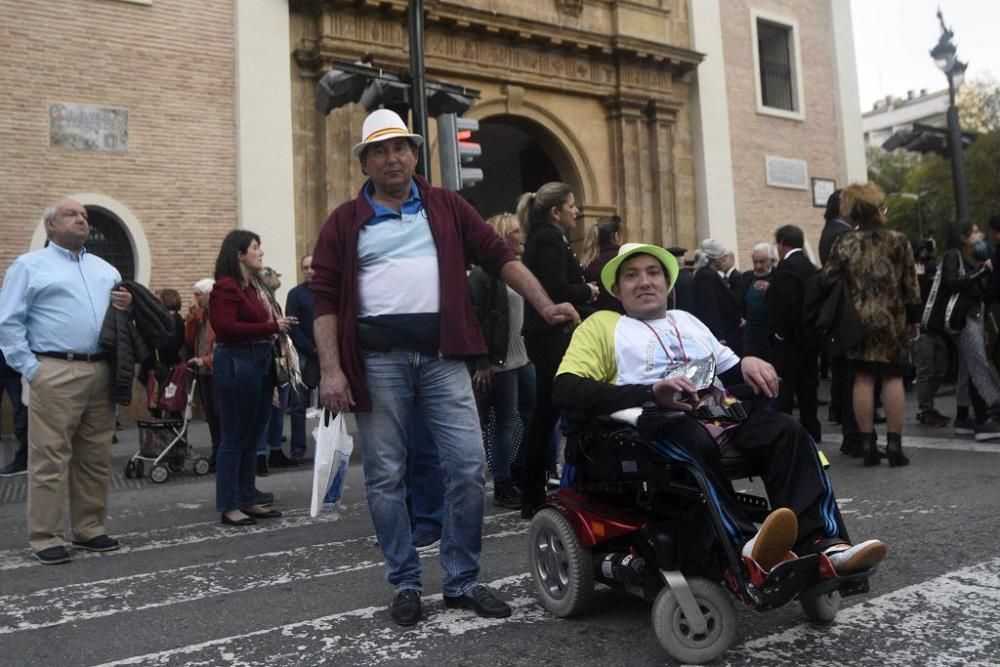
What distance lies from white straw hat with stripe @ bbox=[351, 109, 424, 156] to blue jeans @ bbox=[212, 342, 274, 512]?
8.77 feet

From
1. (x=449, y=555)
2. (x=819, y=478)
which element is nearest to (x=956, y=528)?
(x=819, y=478)

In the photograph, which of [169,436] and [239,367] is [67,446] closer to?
[239,367]

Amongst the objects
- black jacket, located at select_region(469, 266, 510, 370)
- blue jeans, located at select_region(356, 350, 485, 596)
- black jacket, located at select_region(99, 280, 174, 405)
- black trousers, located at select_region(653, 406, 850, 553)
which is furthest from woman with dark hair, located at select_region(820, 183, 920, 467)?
A: black jacket, located at select_region(99, 280, 174, 405)

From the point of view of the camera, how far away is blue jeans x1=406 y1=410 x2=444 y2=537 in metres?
5.18

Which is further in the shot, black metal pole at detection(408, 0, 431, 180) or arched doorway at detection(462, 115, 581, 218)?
arched doorway at detection(462, 115, 581, 218)

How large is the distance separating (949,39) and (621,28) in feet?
19.4

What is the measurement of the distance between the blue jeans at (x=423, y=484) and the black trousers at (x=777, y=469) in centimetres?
222

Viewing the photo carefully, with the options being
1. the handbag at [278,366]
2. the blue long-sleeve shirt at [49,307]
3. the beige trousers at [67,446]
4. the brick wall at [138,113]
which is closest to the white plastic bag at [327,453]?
the beige trousers at [67,446]

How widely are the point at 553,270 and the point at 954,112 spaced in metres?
12.7

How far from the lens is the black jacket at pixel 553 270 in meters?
5.73

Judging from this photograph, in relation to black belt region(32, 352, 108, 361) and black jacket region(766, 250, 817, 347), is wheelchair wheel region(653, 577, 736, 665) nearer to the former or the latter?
black belt region(32, 352, 108, 361)

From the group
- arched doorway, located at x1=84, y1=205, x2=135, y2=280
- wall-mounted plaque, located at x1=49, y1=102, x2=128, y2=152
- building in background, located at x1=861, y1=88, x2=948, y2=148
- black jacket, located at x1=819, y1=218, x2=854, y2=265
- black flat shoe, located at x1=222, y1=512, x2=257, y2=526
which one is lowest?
black flat shoe, located at x1=222, y1=512, x2=257, y2=526

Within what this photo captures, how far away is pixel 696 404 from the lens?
323 cm

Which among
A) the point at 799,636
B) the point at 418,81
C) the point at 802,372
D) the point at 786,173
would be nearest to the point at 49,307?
the point at 799,636
